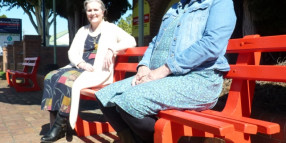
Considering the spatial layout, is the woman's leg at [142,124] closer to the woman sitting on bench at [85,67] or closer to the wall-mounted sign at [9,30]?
the woman sitting on bench at [85,67]

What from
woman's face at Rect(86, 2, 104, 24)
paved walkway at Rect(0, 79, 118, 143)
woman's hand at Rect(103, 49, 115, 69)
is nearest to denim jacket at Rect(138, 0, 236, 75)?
woman's hand at Rect(103, 49, 115, 69)

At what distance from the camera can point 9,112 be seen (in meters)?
5.24

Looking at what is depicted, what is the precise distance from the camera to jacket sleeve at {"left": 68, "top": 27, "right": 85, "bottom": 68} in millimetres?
3532

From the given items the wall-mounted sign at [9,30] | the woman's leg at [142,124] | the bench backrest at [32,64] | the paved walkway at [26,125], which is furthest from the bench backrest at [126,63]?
the wall-mounted sign at [9,30]

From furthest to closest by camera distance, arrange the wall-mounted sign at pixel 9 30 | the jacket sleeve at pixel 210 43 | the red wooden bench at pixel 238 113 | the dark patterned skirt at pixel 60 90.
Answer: the wall-mounted sign at pixel 9 30, the dark patterned skirt at pixel 60 90, the jacket sleeve at pixel 210 43, the red wooden bench at pixel 238 113

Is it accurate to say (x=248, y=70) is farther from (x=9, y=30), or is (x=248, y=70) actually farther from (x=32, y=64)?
(x=9, y=30)

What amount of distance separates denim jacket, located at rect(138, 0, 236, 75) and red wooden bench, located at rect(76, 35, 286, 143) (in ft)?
0.53

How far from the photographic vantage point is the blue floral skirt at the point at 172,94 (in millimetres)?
1896

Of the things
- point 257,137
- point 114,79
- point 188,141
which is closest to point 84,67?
point 114,79

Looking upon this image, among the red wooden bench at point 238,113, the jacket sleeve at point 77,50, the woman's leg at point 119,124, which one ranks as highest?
the jacket sleeve at point 77,50

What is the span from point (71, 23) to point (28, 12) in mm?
22675

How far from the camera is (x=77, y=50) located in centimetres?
362

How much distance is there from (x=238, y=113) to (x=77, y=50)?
2111 mm

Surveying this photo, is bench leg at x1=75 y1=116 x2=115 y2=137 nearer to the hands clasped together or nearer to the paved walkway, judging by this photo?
the paved walkway
